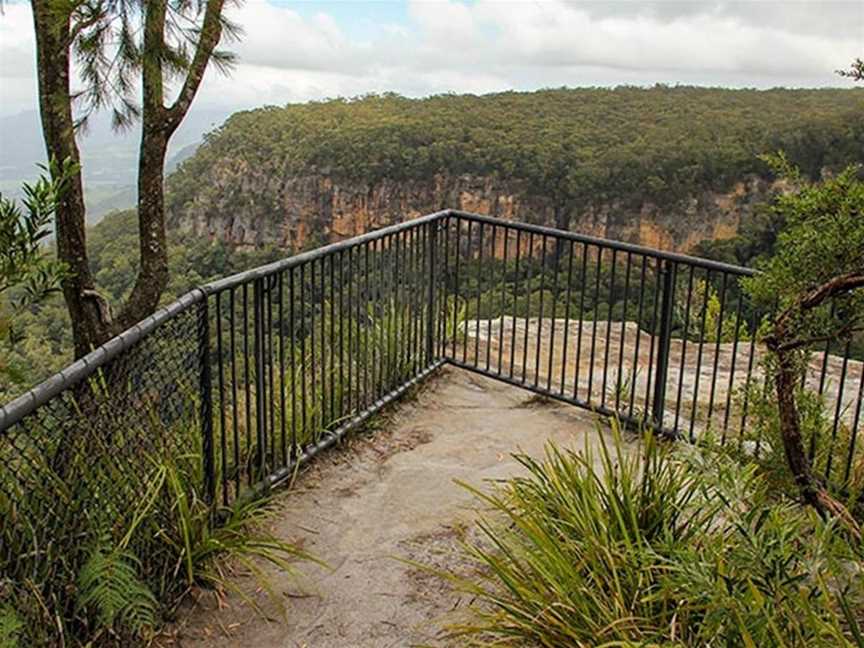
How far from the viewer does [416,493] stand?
3967 mm

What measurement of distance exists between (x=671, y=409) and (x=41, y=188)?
13.3ft

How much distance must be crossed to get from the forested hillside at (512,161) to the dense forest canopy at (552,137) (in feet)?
0.28

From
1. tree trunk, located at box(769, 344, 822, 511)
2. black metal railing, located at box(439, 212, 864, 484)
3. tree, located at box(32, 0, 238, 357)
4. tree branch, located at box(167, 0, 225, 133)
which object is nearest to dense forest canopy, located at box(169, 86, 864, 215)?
black metal railing, located at box(439, 212, 864, 484)

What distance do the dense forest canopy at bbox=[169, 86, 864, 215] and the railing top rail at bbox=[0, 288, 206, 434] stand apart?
2841cm

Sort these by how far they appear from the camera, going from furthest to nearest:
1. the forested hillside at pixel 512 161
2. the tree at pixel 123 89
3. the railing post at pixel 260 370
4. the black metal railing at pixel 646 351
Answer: the forested hillside at pixel 512 161
the tree at pixel 123 89
the black metal railing at pixel 646 351
the railing post at pixel 260 370

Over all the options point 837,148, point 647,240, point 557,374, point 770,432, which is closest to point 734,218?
point 647,240

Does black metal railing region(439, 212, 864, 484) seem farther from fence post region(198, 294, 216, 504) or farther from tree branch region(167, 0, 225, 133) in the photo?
tree branch region(167, 0, 225, 133)

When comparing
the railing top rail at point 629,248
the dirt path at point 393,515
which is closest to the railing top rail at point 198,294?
the railing top rail at point 629,248

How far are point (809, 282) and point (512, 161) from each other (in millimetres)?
39019

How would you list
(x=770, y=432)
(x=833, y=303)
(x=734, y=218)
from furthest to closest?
(x=734, y=218) < (x=770, y=432) < (x=833, y=303)

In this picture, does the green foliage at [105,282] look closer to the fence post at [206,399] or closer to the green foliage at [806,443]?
the fence post at [206,399]

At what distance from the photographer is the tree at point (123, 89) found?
15.5 feet

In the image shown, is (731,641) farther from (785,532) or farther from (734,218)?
(734,218)

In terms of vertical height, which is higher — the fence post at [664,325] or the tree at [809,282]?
the tree at [809,282]
